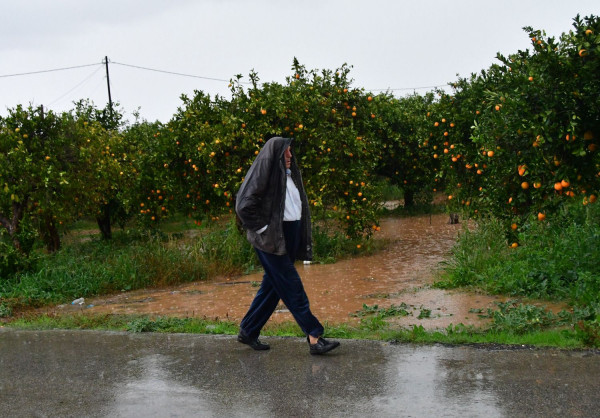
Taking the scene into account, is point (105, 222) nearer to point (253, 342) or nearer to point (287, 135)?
point (287, 135)

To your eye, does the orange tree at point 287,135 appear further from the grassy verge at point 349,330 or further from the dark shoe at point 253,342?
the dark shoe at point 253,342

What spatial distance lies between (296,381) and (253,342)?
917mm

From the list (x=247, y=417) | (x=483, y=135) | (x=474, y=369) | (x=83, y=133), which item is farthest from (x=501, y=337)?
(x=83, y=133)

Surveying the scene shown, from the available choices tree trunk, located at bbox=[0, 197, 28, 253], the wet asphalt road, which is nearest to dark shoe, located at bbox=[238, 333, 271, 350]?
the wet asphalt road

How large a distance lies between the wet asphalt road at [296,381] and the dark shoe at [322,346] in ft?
0.18

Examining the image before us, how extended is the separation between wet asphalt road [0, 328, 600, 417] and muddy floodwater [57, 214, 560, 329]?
1.62 metres

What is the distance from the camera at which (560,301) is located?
6.73 metres

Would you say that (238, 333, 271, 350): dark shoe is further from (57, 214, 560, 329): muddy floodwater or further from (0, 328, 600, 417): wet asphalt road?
(57, 214, 560, 329): muddy floodwater

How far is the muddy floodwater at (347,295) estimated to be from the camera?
7150mm

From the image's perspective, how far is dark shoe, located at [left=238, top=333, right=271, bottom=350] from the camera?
5234 mm

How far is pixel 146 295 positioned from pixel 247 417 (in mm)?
6236

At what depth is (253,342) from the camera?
5270mm

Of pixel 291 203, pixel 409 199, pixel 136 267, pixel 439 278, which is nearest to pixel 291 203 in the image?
pixel 291 203

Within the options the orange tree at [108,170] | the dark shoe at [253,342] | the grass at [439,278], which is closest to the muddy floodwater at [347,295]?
the grass at [439,278]
